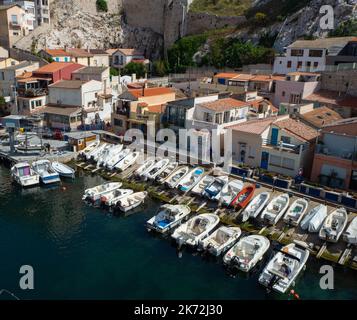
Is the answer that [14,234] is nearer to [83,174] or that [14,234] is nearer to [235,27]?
[83,174]

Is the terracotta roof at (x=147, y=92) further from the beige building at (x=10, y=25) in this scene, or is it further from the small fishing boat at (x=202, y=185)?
the beige building at (x=10, y=25)

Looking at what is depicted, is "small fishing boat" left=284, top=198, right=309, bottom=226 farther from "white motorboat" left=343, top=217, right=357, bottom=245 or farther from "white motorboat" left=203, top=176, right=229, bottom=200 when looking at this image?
"white motorboat" left=203, top=176, right=229, bottom=200

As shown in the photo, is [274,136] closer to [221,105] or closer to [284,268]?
[221,105]

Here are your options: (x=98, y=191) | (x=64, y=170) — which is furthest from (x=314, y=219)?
(x=64, y=170)

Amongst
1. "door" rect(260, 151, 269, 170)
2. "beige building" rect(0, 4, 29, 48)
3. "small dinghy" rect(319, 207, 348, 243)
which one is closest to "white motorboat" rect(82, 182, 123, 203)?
"door" rect(260, 151, 269, 170)

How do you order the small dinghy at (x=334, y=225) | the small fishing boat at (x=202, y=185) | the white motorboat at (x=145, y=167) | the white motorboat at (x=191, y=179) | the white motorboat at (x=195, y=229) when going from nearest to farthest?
the small dinghy at (x=334, y=225) → the white motorboat at (x=195, y=229) → the small fishing boat at (x=202, y=185) → the white motorboat at (x=191, y=179) → the white motorboat at (x=145, y=167)

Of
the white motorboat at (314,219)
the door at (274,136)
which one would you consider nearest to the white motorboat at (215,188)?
the door at (274,136)

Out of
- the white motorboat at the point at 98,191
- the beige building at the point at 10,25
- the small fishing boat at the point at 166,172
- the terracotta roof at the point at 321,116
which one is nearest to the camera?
the white motorboat at the point at 98,191
